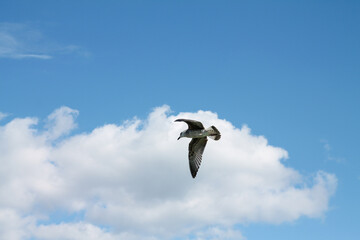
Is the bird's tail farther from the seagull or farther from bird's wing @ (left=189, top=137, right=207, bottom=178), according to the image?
bird's wing @ (left=189, top=137, right=207, bottom=178)

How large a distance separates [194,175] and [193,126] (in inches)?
177

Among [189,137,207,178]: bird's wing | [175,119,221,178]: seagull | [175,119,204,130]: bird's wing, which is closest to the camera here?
[175,119,204,130]: bird's wing

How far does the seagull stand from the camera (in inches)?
1054

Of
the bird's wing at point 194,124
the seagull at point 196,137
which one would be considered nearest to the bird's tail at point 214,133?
the seagull at point 196,137

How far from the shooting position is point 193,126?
26906mm

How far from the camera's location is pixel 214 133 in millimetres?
27250

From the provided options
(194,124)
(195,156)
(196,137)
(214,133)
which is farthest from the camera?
(195,156)

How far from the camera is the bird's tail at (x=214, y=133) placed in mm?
26791

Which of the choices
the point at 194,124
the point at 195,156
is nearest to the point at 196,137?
the point at 194,124

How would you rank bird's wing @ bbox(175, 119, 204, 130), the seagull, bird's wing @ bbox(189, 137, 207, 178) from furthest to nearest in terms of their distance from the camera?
1. bird's wing @ bbox(189, 137, 207, 178)
2. the seagull
3. bird's wing @ bbox(175, 119, 204, 130)

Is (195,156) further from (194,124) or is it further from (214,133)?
(194,124)

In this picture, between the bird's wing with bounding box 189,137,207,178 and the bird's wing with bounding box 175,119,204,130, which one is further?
the bird's wing with bounding box 189,137,207,178

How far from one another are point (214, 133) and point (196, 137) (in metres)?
1.42

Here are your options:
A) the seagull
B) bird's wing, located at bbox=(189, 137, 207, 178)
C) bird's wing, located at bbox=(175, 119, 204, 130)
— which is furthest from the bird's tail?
bird's wing, located at bbox=(189, 137, 207, 178)
